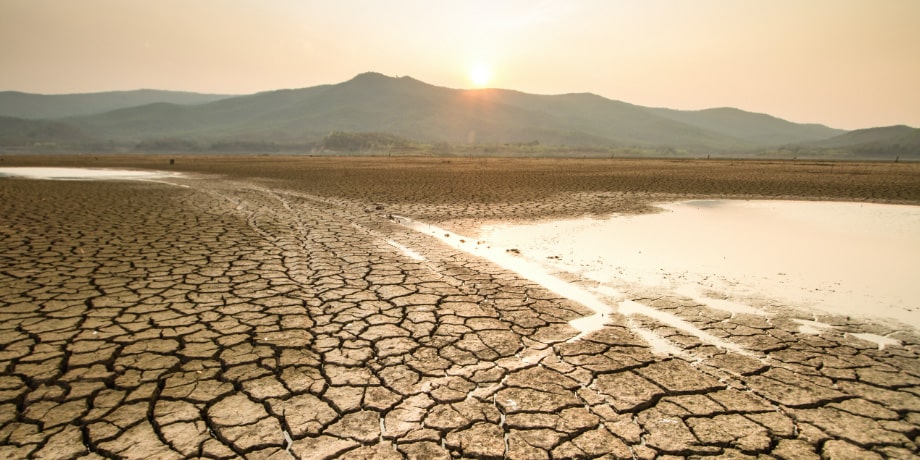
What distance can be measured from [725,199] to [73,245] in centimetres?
1566

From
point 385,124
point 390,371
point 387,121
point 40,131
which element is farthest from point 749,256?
point 40,131

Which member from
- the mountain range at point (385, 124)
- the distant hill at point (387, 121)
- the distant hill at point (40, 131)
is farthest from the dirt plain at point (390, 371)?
the distant hill at point (40, 131)

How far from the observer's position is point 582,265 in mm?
5812

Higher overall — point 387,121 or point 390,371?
point 387,121

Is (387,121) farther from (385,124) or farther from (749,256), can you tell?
(749,256)

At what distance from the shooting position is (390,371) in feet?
9.59

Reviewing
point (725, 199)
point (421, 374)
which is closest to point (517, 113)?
point (725, 199)

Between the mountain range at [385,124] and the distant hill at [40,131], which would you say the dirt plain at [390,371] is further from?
the distant hill at [40,131]

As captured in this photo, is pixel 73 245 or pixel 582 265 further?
pixel 73 245

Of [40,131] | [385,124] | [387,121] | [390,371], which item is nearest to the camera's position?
[390,371]

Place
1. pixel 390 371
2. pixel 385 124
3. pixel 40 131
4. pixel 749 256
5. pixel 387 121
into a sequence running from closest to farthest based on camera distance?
pixel 390 371, pixel 749 256, pixel 40 131, pixel 385 124, pixel 387 121

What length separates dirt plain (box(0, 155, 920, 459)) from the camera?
2.21 meters

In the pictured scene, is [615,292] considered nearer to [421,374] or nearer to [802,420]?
[802,420]

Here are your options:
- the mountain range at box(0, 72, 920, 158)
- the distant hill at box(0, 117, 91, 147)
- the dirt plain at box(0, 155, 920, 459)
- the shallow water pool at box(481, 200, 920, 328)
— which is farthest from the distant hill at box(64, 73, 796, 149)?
the dirt plain at box(0, 155, 920, 459)
